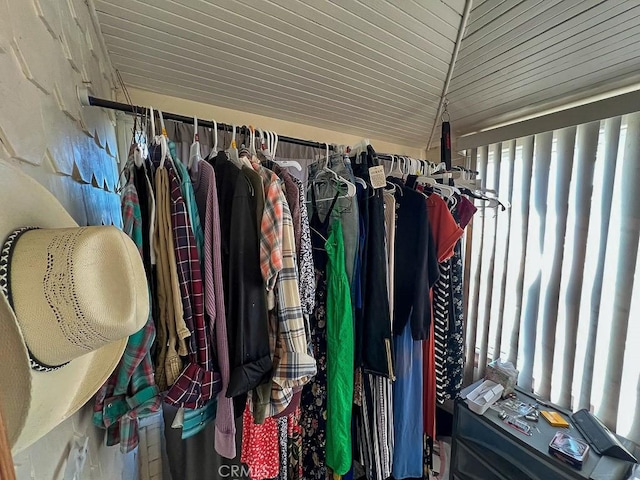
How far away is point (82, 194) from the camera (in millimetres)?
659

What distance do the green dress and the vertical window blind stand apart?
1.15m

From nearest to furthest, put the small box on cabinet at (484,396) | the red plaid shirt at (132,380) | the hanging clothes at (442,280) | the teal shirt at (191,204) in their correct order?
the red plaid shirt at (132,380)
the teal shirt at (191,204)
the hanging clothes at (442,280)
the small box on cabinet at (484,396)

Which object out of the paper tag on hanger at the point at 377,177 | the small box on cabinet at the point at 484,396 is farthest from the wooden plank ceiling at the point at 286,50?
the small box on cabinet at the point at 484,396

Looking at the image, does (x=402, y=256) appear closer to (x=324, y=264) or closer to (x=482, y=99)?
(x=324, y=264)

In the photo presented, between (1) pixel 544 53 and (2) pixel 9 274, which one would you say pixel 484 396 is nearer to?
(1) pixel 544 53

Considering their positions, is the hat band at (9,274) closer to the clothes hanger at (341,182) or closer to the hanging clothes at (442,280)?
the clothes hanger at (341,182)

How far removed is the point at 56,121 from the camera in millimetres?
513

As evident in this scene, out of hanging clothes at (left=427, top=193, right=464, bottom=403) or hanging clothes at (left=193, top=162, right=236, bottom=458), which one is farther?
hanging clothes at (left=427, top=193, right=464, bottom=403)

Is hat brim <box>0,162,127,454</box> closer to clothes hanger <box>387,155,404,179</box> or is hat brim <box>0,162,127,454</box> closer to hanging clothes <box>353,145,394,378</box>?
hanging clothes <box>353,145,394,378</box>

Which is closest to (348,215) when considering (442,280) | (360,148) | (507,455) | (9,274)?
(360,148)

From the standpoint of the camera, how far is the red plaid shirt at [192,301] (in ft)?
2.00

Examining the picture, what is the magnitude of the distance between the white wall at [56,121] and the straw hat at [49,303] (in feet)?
0.30

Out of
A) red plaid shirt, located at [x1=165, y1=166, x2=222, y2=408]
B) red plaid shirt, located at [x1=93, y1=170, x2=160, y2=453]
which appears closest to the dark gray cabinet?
red plaid shirt, located at [x1=165, y1=166, x2=222, y2=408]

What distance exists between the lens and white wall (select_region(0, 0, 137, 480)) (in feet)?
1.22
